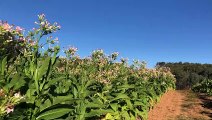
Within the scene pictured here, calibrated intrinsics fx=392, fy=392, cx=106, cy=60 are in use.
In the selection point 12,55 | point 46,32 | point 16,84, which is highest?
point 46,32

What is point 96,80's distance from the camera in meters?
8.81

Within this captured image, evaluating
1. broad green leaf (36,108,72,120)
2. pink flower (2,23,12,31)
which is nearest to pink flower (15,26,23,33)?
pink flower (2,23,12,31)

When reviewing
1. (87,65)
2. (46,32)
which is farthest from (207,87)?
(46,32)

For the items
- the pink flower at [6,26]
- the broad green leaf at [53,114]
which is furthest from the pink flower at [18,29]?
the broad green leaf at [53,114]

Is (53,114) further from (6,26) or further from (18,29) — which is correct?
(6,26)

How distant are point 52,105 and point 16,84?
618 millimetres

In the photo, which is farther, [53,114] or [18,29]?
[53,114]

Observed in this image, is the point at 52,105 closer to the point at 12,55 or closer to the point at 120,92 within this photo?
the point at 12,55

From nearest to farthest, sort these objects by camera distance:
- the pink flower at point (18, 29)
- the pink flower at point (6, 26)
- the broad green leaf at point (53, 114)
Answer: the pink flower at point (6, 26)
the pink flower at point (18, 29)
the broad green leaf at point (53, 114)

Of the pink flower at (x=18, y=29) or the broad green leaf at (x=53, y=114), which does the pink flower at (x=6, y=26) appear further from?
the broad green leaf at (x=53, y=114)

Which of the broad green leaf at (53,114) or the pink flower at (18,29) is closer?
the pink flower at (18,29)

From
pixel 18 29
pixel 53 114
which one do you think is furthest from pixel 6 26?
pixel 53 114

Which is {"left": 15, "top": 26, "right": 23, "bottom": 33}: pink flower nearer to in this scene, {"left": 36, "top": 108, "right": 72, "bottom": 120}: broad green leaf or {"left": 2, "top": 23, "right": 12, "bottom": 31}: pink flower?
{"left": 2, "top": 23, "right": 12, "bottom": 31}: pink flower

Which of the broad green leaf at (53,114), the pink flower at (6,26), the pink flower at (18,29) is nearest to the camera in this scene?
the pink flower at (6,26)
